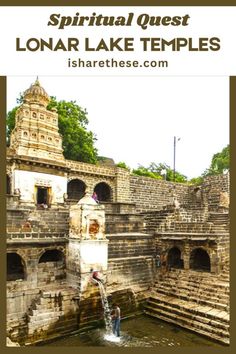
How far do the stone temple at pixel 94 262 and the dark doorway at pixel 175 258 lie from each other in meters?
0.06

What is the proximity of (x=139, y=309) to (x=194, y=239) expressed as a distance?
420cm

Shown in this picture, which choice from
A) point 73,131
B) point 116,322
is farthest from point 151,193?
point 116,322

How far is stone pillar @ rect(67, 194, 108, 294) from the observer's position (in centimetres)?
1134

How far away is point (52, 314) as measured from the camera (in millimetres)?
10539

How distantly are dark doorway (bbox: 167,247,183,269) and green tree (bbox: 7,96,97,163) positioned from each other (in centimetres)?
1386

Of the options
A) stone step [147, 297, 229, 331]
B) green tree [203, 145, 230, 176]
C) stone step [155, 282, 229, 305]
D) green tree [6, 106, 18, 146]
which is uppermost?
green tree [6, 106, 18, 146]

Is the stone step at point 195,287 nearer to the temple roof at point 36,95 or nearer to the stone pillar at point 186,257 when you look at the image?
the stone pillar at point 186,257

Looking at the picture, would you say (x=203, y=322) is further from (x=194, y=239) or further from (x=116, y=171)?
(x=116, y=171)

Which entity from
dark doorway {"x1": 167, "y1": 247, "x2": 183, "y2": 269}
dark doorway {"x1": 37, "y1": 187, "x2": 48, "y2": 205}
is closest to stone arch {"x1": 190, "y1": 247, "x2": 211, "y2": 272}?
dark doorway {"x1": 167, "y1": 247, "x2": 183, "y2": 269}

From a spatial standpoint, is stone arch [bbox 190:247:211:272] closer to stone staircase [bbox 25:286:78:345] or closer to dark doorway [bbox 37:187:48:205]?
stone staircase [bbox 25:286:78:345]

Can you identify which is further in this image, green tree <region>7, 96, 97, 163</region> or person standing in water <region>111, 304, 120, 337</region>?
green tree <region>7, 96, 97, 163</region>

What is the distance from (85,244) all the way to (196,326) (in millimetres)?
5264

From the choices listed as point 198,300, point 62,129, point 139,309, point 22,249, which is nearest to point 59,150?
point 62,129

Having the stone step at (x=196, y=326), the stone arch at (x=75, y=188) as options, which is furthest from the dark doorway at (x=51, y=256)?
the stone arch at (x=75, y=188)
